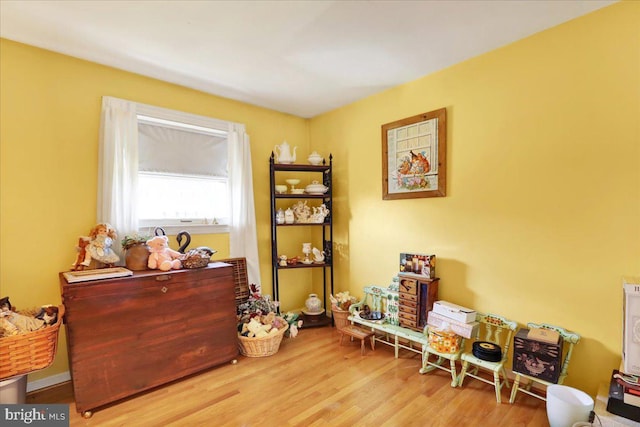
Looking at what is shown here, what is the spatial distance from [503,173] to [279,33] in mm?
1805

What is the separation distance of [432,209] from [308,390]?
1682 millimetres

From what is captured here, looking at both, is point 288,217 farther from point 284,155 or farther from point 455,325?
point 455,325

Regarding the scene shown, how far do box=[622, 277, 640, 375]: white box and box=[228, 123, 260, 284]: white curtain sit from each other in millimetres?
2663

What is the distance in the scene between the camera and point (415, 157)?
2.60 meters

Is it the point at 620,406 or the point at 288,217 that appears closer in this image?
the point at 620,406

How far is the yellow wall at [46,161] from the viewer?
6.45 ft

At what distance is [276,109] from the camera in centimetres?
331

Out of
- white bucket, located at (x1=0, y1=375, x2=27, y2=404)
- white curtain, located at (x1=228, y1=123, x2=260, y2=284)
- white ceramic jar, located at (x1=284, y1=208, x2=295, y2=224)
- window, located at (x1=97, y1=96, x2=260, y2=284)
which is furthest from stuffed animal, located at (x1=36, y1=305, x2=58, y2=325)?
white ceramic jar, located at (x1=284, y1=208, x2=295, y2=224)

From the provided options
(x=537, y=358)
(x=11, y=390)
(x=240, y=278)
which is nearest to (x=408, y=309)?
(x=537, y=358)

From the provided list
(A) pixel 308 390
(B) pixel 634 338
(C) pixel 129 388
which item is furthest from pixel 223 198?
(B) pixel 634 338

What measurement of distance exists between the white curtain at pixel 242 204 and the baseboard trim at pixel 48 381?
1479 millimetres

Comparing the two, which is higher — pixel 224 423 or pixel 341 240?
pixel 341 240

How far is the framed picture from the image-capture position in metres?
2.43

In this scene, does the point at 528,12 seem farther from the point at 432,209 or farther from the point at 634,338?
the point at 634,338
